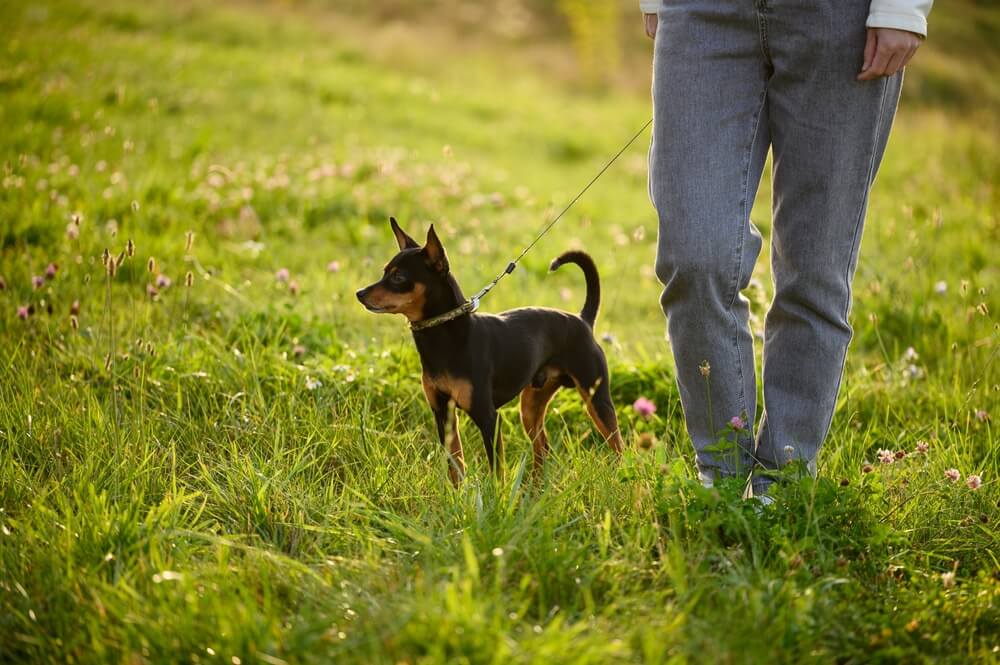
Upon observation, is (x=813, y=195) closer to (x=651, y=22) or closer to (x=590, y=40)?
(x=651, y=22)

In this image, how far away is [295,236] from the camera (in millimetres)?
5820

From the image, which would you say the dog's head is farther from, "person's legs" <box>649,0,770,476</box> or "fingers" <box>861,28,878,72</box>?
"fingers" <box>861,28,878,72</box>

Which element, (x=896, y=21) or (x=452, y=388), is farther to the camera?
(x=452, y=388)

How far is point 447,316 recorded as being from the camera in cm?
294

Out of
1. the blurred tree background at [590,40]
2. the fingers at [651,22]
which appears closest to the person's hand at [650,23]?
the fingers at [651,22]

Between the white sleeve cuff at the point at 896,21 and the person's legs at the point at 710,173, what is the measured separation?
0.30m

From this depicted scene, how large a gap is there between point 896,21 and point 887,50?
0.24 feet

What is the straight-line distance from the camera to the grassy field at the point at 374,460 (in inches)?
80.9

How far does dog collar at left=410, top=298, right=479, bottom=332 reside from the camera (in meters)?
2.95

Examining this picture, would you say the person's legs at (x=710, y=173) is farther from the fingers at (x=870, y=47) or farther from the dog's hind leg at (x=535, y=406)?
the dog's hind leg at (x=535, y=406)

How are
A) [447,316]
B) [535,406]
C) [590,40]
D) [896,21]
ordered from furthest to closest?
[590,40] → [535,406] → [447,316] → [896,21]

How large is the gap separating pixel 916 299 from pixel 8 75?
7.62 meters

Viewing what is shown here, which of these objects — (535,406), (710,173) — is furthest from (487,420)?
(710,173)

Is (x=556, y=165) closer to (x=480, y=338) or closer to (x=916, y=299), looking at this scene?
(x=916, y=299)
